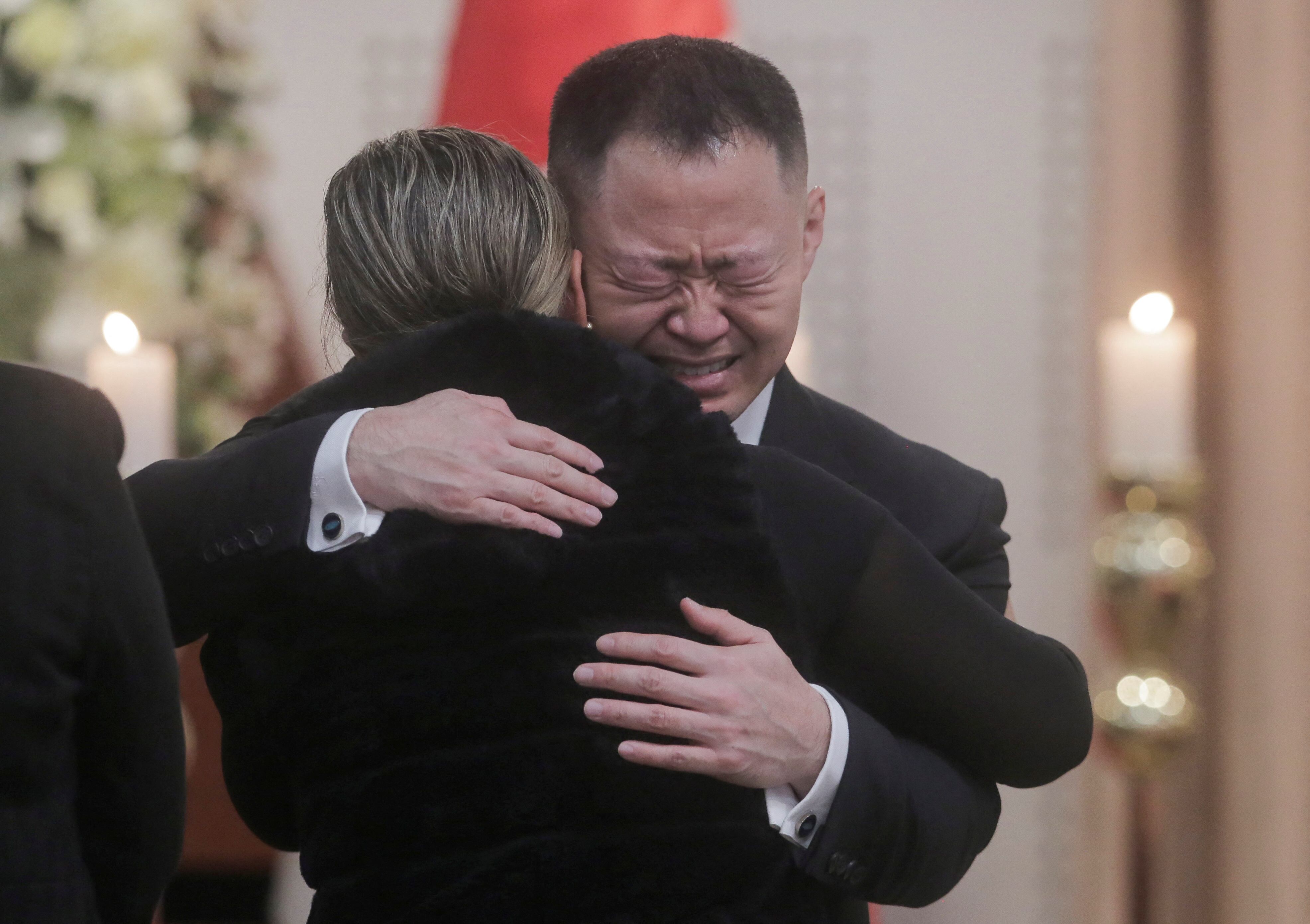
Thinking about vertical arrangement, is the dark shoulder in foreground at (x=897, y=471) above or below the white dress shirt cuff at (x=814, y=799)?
above

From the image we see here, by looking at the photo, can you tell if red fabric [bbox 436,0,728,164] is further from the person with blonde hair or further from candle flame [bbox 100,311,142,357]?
the person with blonde hair

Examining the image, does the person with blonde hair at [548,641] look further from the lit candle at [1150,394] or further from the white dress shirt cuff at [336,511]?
the lit candle at [1150,394]

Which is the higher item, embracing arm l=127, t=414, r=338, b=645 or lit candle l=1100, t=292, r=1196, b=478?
lit candle l=1100, t=292, r=1196, b=478

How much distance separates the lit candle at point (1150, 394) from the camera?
185 centimetres

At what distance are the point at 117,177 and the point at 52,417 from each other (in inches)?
53.5

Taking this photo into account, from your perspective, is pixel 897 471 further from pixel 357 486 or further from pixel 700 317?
pixel 357 486

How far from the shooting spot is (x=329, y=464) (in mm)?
915

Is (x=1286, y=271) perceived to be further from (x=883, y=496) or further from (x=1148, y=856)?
(x=883, y=496)

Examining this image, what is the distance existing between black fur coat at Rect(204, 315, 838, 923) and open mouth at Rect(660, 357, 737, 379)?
1.20 feet

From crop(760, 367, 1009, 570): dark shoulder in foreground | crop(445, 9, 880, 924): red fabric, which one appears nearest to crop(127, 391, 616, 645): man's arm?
crop(760, 367, 1009, 570): dark shoulder in foreground

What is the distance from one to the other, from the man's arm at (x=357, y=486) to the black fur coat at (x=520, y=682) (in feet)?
0.06

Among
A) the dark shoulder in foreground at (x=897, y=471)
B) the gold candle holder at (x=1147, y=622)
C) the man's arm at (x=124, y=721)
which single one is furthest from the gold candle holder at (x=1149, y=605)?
the man's arm at (x=124, y=721)

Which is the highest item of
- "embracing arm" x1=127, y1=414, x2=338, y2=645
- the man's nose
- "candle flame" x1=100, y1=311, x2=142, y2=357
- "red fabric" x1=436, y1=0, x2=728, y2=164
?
"red fabric" x1=436, y1=0, x2=728, y2=164

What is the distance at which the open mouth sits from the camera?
4.11ft
